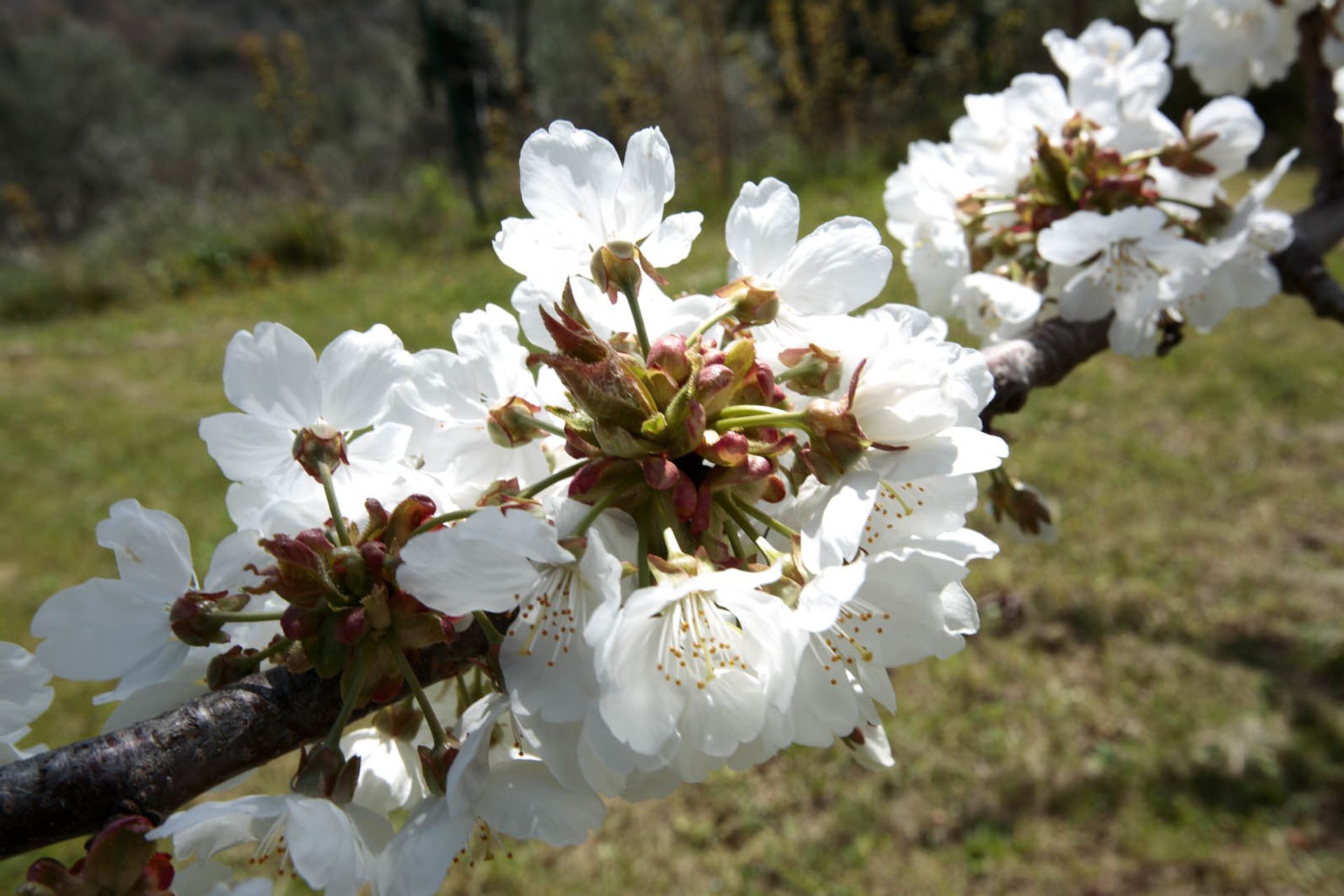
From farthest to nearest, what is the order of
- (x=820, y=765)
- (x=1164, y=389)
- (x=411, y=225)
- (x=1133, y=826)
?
(x=411, y=225)
(x=1164, y=389)
(x=820, y=765)
(x=1133, y=826)

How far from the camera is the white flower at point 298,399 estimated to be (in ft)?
2.81

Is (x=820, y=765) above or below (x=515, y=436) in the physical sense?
below

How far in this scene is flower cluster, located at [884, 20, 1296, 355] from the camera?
1.30m

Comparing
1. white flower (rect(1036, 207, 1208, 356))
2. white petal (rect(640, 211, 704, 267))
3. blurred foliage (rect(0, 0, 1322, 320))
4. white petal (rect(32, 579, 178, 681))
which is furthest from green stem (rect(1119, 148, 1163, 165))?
blurred foliage (rect(0, 0, 1322, 320))

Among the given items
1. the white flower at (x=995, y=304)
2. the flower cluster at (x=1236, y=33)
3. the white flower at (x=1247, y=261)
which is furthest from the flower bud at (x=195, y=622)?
the flower cluster at (x=1236, y=33)

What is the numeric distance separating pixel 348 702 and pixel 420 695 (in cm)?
6

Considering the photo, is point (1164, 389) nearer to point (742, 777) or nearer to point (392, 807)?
point (742, 777)

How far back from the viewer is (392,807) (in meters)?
0.89

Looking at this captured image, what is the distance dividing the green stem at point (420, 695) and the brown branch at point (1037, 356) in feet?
2.19

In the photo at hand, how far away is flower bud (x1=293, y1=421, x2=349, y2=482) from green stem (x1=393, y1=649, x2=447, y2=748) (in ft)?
0.67

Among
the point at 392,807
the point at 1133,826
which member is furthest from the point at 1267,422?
the point at 392,807

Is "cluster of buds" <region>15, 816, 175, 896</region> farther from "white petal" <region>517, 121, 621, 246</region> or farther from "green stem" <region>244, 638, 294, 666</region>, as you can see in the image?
"white petal" <region>517, 121, 621, 246</region>

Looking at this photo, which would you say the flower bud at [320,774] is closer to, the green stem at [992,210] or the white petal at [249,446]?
the white petal at [249,446]

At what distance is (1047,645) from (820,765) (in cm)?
100
